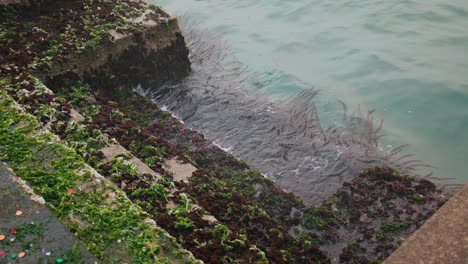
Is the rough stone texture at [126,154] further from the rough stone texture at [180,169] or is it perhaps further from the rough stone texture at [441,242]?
the rough stone texture at [441,242]

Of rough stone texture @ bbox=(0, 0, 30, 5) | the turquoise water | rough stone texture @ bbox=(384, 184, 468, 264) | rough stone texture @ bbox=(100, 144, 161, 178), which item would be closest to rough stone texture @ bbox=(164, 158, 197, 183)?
rough stone texture @ bbox=(100, 144, 161, 178)

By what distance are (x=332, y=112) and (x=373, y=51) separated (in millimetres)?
1786

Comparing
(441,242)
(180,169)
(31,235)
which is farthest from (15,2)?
(441,242)

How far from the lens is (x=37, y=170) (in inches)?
121

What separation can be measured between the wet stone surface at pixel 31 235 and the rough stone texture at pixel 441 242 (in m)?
1.70

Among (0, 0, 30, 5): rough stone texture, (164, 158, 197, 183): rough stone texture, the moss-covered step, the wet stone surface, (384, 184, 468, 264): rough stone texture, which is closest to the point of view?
(384, 184, 468, 264): rough stone texture

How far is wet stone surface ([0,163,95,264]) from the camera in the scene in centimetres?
248

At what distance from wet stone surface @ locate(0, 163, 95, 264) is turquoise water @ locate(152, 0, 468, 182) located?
13.1ft

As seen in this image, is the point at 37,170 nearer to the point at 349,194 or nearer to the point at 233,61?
the point at 349,194

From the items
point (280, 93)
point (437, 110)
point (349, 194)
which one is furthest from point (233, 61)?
point (349, 194)

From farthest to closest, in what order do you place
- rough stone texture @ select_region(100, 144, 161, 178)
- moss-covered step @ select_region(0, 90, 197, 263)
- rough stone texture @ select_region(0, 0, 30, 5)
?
rough stone texture @ select_region(0, 0, 30, 5), rough stone texture @ select_region(100, 144, 161, 178), moss-covered step @ select_region(0, 90, 197, 263)

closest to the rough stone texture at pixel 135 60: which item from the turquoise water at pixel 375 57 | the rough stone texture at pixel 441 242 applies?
the turquoise water at pixel 375 57

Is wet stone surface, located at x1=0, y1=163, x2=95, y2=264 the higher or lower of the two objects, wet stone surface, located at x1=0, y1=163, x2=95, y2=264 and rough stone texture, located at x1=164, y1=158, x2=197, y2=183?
the higher

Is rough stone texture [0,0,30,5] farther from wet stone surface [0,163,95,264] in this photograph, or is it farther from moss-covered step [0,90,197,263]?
wet stone surface [0,163,95,264]
